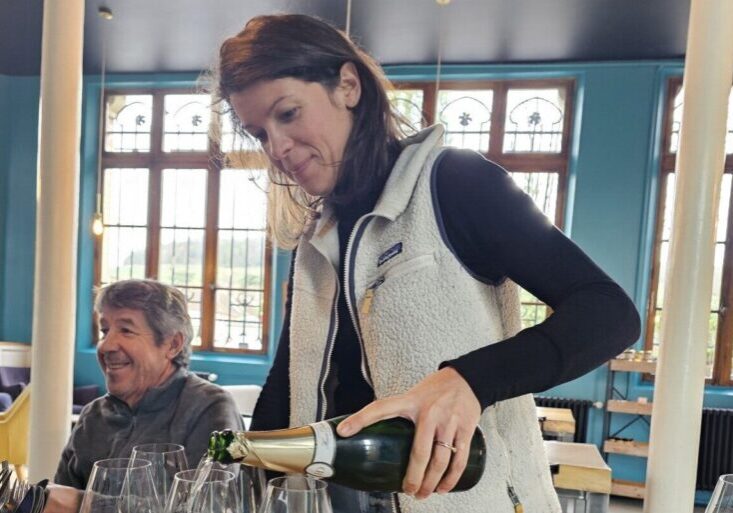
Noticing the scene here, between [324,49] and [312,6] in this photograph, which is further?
[312,6]

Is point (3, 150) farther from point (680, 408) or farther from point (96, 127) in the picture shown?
point (680, 408)

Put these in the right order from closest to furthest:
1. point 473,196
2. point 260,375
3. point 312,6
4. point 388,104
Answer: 1. point 473,196
2. point 388,104
3. point 312,6
4. point 260,375

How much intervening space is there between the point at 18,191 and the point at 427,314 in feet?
21.7

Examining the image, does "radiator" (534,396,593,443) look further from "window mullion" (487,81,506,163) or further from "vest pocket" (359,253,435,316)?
"vest pocket" (359,253,435,316)

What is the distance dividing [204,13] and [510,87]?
2.59m

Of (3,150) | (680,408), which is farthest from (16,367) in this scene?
(680,408)

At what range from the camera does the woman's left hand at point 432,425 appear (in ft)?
1.75

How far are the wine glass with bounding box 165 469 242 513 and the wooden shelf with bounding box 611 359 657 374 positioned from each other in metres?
4.32

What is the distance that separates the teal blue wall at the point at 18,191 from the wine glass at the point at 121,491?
6305mm

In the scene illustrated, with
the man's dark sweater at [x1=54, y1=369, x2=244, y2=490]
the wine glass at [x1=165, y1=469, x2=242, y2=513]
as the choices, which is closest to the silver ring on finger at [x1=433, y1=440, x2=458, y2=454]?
the wine glass at [x1=165, y1=469, x2=242, y2=513]

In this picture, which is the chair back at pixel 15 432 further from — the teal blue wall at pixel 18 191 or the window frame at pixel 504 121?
the window frame at pixel 504 121

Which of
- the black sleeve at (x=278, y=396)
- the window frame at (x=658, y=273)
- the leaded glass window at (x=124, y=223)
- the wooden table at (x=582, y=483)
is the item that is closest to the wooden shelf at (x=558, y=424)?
the wooden table at (x=582, y=483)

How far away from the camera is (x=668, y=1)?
382 cm

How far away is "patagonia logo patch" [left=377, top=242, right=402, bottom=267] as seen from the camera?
2.52ft
